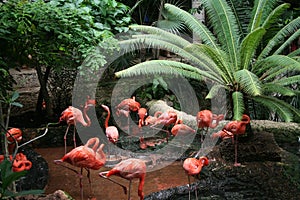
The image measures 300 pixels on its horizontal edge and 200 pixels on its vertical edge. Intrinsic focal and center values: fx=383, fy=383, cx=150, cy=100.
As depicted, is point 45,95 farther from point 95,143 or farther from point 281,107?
point 281,107

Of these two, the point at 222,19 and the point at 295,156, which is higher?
the point at 222,19

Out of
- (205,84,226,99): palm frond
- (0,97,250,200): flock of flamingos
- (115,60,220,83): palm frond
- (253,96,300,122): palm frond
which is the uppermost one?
(115,60,220,83): palm frond

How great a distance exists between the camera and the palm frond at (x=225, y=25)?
14.1 feet

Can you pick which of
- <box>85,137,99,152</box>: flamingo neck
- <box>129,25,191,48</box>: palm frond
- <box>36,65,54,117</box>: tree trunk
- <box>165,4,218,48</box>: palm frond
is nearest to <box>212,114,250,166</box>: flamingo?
<box>165,4,218,48</box>: palm frond

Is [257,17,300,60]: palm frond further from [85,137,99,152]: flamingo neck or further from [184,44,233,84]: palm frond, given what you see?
[85,137,99,152]: flamingo neck

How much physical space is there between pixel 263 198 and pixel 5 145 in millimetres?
1983

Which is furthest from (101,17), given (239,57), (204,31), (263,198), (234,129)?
(263,198)

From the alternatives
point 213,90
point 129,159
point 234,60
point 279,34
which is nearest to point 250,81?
point 213,90

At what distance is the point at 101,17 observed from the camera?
495cm

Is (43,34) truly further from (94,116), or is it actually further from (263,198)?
(94,116)

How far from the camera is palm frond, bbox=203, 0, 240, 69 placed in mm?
4305

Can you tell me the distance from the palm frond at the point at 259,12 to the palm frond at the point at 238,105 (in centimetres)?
95

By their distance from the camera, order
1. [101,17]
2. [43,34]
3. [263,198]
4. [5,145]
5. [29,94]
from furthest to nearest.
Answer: [29,94] < [101,17] < [263,198] < [43,34] < [5,145]

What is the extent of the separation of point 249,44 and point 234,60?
43 centimetres
